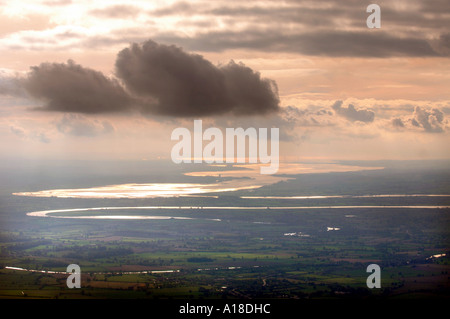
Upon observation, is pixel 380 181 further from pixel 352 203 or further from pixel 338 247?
pixel 338 247

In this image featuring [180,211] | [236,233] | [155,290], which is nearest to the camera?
[155,290]

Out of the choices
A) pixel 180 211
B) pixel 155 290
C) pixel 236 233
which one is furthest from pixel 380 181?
pixel 155 290

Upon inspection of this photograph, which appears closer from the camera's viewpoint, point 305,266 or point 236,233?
point 305,266

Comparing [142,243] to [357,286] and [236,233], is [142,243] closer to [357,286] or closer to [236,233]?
[236,233]

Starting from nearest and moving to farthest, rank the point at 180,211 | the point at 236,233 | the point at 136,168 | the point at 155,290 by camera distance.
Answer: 1. the point at 155,290
2. the point at 236,233
3. the point at 180,211
4. the point at 136,168

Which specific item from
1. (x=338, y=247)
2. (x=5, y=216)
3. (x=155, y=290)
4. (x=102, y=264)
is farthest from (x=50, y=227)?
(x=155, y=290)

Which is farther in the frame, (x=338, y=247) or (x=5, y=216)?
(x=5, y=216)

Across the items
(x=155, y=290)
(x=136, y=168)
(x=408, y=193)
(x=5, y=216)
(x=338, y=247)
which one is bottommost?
(x=155, y=290)

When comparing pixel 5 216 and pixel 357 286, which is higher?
pixel 5 216

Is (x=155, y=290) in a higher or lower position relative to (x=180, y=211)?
lower
